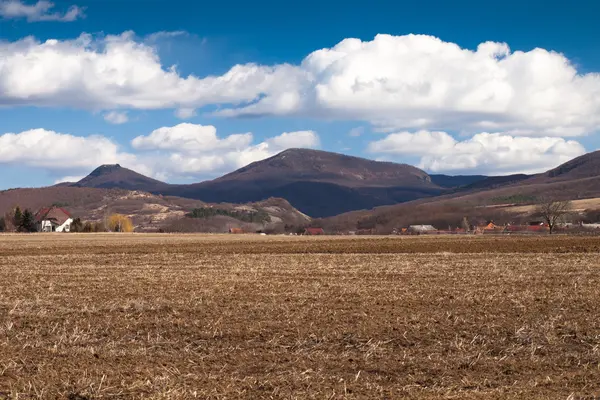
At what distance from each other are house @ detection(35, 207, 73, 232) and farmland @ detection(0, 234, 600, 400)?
149 meters

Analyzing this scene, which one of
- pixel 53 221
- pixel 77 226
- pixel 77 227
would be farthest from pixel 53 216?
pixel 77 227

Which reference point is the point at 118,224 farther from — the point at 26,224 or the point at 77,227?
the point at 26,224

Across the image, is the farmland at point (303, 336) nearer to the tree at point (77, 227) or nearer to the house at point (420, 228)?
the tree at point (77, 227)

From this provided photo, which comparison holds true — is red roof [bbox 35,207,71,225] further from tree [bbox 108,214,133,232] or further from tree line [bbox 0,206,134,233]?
tree line [bbox 0,206,134,233]

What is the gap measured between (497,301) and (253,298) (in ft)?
26.0

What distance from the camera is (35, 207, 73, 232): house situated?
6693 inches

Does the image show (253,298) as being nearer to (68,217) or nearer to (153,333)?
(153,333)

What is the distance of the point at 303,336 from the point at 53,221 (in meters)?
170

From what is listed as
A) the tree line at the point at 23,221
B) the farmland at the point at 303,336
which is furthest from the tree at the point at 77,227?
the farmland at the point at 303,336

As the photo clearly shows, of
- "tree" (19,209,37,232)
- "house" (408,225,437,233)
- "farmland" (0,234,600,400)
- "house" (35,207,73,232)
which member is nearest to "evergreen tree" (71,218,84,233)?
"tree" (19,209,37,232)

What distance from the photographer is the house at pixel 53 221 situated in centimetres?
17000

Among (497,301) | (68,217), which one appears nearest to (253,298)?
(497,301)

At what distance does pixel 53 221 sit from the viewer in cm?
17388

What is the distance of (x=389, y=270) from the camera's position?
33.2 meters
